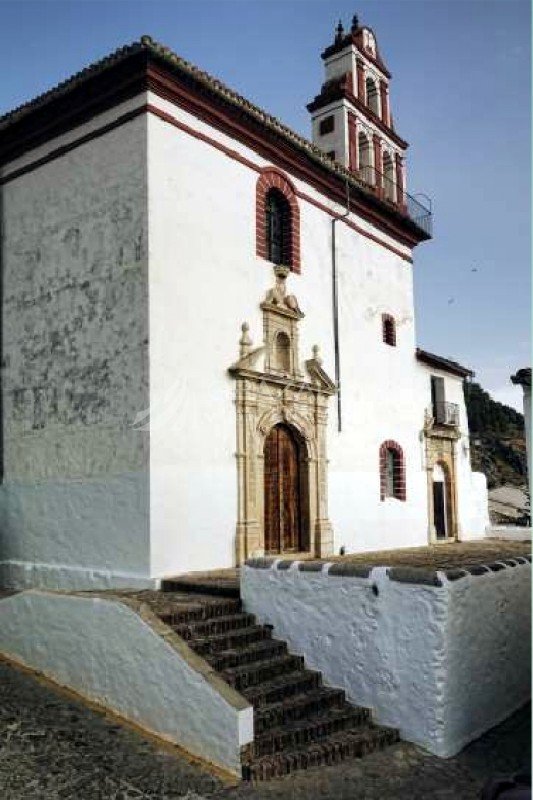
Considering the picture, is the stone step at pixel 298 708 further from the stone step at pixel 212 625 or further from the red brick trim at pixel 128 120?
the red brick trim at pixel 128 120

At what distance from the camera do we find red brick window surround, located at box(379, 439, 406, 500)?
13203 millimetres

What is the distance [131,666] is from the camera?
596 cm

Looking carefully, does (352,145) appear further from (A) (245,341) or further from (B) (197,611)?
(B) (197,611)

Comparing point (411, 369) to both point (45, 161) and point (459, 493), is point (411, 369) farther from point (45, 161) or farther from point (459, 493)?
point (45, 161)

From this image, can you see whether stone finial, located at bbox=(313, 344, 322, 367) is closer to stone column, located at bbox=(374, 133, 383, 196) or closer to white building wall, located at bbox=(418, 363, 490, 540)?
white building wall, located at bbox=(418, 363, 490, 540)

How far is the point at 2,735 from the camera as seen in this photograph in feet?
17.8

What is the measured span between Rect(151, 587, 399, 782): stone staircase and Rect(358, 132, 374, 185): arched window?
10520 mm

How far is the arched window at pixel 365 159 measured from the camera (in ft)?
48.1

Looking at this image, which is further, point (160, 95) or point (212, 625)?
point (160, 95)

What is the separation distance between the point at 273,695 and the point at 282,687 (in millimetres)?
126

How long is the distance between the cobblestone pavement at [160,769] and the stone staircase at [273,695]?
12cm

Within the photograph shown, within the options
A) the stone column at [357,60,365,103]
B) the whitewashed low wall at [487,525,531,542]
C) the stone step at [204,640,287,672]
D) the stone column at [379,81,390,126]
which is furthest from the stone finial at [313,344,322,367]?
the whitewashed low wall at [487,525,531,542]

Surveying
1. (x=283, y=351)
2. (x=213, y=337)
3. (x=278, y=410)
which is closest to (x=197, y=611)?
(x=213, y=337)

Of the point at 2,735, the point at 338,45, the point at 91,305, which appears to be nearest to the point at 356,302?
the point at 91,305
